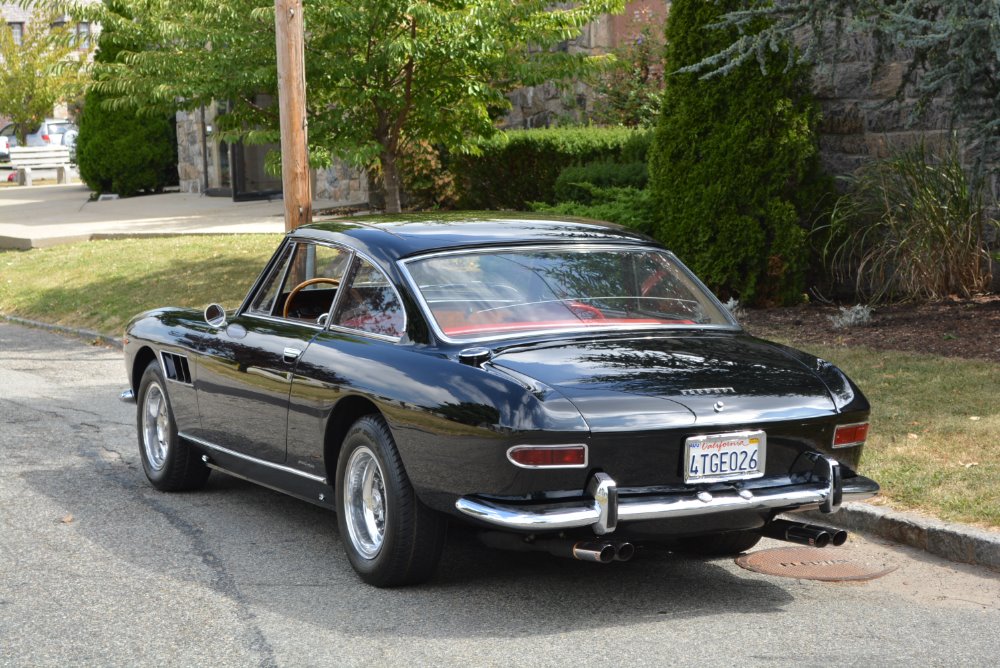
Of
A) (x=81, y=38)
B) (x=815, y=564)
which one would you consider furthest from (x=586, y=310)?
(x=81, y=38)

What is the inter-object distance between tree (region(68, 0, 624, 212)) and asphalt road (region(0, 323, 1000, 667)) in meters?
7.73

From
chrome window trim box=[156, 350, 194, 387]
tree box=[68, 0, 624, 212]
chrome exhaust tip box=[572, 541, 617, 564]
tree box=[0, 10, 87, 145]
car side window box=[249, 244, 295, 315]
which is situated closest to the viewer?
chrome exhaust tip box=[572, 541, 617, 564]

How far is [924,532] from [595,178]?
10019 millimetres

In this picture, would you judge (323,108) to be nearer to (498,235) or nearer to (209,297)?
(209,297)

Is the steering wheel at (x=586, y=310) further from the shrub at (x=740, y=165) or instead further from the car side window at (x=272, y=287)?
the shrub at (x=740, y=165)

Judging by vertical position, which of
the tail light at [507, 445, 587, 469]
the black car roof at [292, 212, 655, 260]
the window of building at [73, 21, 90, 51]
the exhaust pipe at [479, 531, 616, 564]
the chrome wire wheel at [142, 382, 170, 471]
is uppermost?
the window of building at [73, 21, 90, 51]

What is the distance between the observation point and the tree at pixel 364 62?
14.0 m

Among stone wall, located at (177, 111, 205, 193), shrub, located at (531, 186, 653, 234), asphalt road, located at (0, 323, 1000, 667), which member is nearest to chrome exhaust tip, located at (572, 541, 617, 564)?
asphalt road, located at (0, 323, 1000, 667)

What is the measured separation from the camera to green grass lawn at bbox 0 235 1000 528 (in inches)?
268

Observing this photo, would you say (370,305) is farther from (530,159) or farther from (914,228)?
(530,159)

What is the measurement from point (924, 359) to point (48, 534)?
6.18m

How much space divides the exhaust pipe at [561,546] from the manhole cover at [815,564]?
122 centimetres

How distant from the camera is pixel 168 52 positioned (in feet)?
48.5

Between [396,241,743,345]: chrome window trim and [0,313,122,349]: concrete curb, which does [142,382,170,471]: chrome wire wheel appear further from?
[0,313,122,349]: concrete curb
